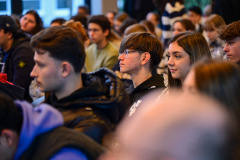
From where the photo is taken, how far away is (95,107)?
180cm

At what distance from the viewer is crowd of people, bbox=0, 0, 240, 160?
2.91ft

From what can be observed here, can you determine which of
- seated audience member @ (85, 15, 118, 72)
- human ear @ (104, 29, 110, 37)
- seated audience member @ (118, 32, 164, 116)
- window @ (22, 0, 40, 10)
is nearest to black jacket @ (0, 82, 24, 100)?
seated audience member @ (118, 32, 164, 116)

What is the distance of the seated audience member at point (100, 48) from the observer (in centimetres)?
469

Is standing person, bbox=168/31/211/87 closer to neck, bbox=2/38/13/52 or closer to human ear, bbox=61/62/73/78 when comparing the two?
human ear, bbox=61/62/73/78

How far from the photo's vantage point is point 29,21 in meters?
5.01

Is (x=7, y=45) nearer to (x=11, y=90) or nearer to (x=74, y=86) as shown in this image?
(x=11, y=90)

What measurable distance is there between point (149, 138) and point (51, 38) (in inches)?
41.8

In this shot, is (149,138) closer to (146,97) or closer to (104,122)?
(104,122)

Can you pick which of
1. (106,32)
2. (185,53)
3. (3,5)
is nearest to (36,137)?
(185,53)

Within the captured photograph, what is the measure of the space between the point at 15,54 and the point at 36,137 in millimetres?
2449

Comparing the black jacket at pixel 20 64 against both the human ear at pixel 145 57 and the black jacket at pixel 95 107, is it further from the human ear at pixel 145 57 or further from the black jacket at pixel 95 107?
the black jacket at pixel 95 107

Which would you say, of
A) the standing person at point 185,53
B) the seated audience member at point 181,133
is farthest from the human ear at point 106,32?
the seated audience member at point 181,133

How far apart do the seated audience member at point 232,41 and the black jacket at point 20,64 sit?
5.88 feet

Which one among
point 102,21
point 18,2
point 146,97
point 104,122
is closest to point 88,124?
point 104,122
